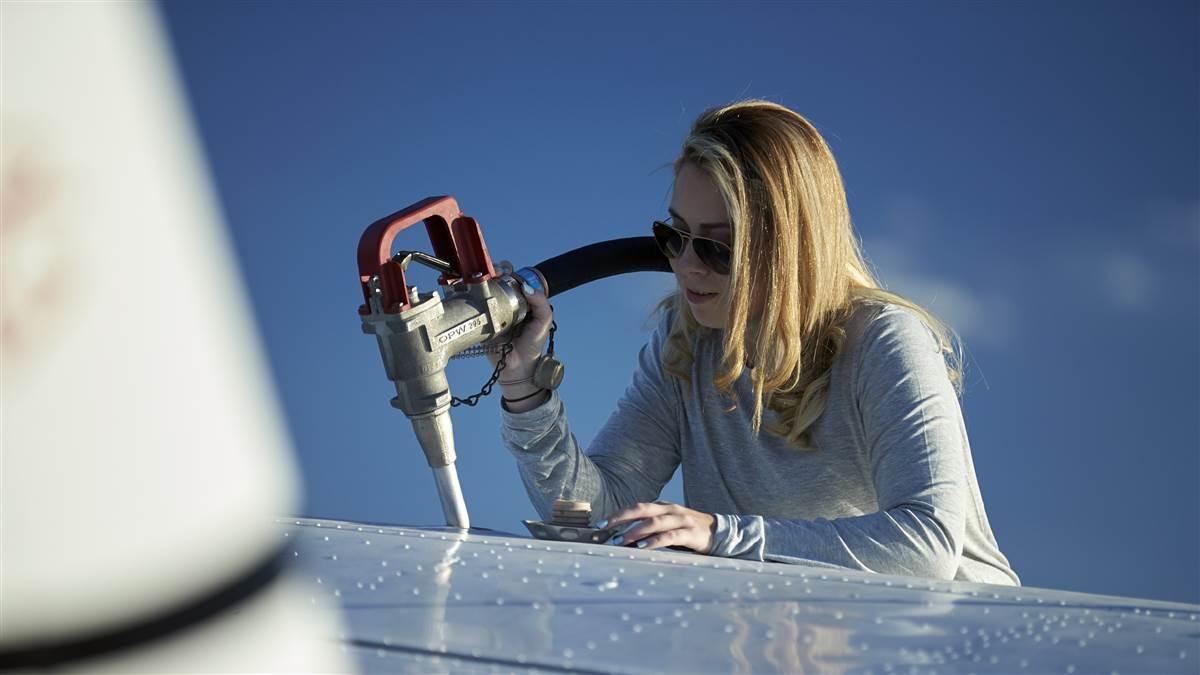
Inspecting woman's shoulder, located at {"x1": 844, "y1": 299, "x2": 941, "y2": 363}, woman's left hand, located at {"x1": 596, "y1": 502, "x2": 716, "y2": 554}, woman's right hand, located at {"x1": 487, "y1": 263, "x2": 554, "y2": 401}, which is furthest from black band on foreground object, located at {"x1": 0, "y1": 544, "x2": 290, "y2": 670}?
woman's shoulder, located at {"x1": 844, "y1": 299, "x2": 941, "y2": 363}

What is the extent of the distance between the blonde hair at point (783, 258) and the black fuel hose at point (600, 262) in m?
0.15

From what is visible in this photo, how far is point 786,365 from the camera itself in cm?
171

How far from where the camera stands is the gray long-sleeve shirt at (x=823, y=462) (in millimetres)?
1418

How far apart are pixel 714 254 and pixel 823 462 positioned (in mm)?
374

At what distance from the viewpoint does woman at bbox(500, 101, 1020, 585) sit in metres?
1.60

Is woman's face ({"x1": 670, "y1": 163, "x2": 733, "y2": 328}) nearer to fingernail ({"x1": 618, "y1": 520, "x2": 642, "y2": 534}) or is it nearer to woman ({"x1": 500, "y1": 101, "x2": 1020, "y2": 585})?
woman ({"x1": 500, "y1": 101, "x2": 1020, "y2": 585})

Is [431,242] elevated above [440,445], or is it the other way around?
[431,242]

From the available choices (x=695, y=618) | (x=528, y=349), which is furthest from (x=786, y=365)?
(x=695, y=618)

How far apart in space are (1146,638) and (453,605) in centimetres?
43

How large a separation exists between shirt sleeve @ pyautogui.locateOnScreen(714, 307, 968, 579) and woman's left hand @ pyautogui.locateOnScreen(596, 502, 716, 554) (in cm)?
5

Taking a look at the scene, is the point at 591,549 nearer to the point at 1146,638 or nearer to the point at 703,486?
the point at 1146,638

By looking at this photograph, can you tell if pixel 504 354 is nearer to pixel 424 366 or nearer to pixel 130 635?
pixel 424 366

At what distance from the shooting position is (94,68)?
29cm

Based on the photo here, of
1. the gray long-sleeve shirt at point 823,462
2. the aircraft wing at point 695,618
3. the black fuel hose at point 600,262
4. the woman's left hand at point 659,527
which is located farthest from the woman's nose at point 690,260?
the aircraft wing at point 695,618
